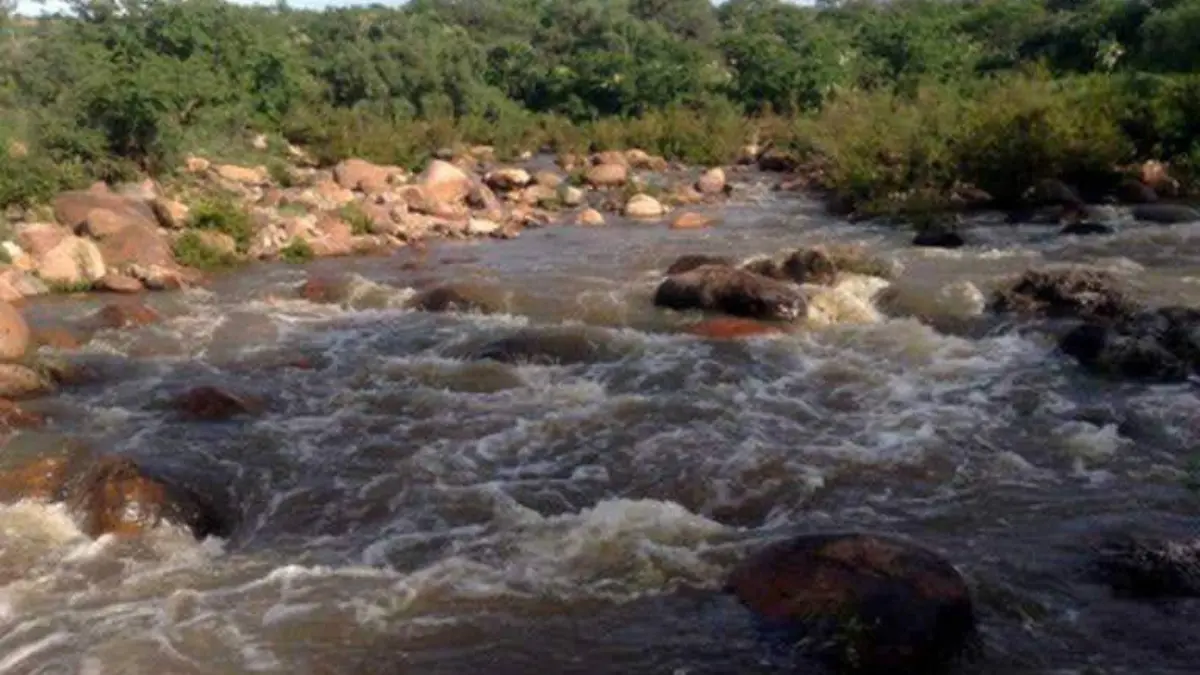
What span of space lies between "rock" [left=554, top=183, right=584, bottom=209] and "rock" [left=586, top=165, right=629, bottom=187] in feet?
7.35

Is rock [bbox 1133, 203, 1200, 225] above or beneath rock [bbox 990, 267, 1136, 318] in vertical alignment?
beneath

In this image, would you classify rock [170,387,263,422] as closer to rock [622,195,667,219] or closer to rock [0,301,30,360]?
rock [0,301,30,360]

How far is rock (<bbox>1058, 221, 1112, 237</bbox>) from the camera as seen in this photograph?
727 inches

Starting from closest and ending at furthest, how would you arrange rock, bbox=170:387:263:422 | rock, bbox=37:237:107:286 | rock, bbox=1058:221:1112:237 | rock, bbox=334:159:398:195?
1. rock, bbox=170:387:263:422
2. rock, bbox=37:237:107:286
3. rock, bbox=1058:221:1112:237
4. rock, bbox=334:159:398:195

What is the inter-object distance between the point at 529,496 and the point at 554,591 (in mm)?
1624

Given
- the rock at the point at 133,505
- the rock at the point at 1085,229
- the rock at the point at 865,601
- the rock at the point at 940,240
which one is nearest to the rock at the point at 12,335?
the rock at the point at 133,505

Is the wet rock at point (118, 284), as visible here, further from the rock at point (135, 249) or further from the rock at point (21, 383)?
the rock at point (21, 383)

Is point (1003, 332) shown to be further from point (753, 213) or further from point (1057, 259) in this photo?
point (753, 213)

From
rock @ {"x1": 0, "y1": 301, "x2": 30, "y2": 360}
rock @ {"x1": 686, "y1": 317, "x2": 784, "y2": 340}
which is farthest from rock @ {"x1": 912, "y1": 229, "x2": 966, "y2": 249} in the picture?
rock @ {"x1": 0, "y1": 301, "x2": 30, "y2": 360}

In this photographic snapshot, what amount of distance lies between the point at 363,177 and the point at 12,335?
12459mm

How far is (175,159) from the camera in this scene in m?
22.0

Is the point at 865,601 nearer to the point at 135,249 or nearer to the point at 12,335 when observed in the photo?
the point at 12,335

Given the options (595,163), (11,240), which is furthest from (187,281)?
(595,163)

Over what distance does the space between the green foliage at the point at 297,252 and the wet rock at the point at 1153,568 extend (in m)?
14.3
